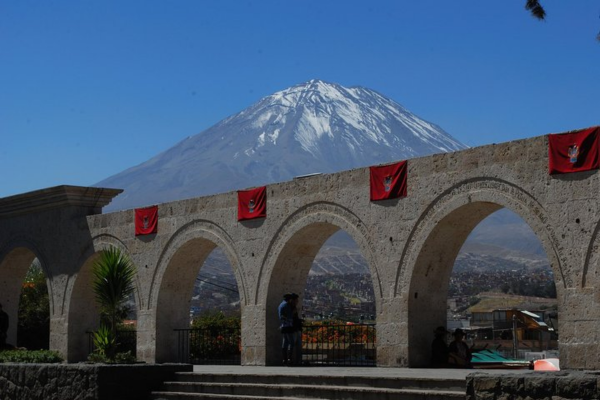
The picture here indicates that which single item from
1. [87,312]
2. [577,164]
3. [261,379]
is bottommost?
[261,379]

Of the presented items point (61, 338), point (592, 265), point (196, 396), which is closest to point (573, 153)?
point (592, 265)

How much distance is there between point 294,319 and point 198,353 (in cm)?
637

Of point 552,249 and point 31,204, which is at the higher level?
point 31,204

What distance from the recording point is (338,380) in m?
13.7

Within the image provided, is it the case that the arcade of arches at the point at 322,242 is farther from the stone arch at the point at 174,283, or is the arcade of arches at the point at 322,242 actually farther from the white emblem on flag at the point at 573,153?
the white emblem on flag at the point at 573,153

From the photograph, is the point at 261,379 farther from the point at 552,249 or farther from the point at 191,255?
the point at 191,255

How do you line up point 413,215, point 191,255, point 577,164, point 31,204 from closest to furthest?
point 577,164, point 413,215, point 191,255, point 31,204

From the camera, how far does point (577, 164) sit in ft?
47.8

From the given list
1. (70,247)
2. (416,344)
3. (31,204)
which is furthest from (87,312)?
(416,344)

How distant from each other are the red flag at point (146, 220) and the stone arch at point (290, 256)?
3.92 meters

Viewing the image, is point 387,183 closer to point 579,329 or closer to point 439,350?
point 439,350

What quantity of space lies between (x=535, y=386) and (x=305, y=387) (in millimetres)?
4434

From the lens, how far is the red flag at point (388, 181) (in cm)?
1747

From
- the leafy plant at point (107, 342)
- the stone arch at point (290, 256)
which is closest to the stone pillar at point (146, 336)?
the stone arch at point (290, 256)
